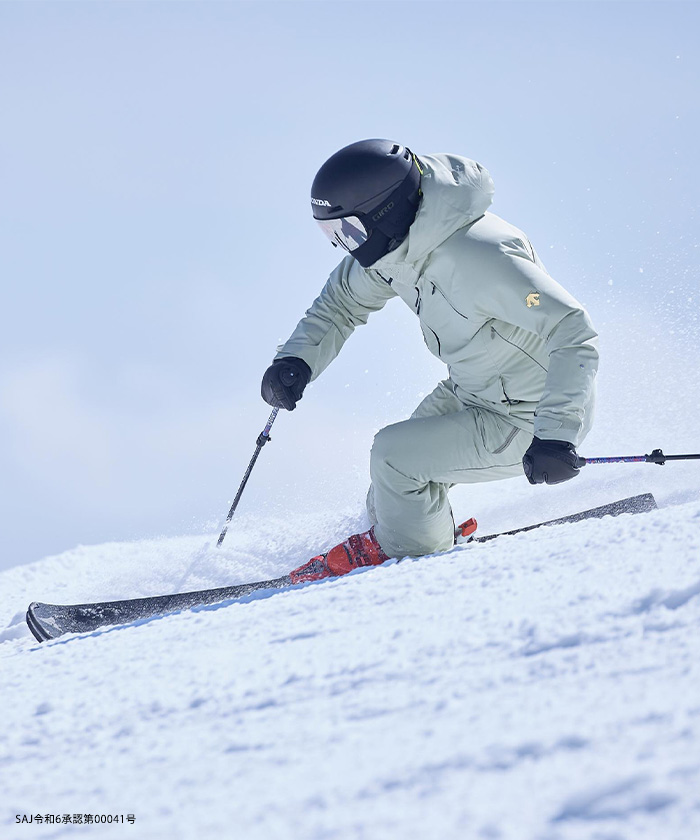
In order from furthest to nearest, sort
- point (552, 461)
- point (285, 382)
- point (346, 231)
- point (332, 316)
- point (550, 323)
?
point (332, 316)
point (285, 382)
point (346, 231)
point (550, 323)
point (552, 461)

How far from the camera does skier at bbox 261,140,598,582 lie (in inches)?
121

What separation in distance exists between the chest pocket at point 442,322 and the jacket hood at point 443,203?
0.58 ft

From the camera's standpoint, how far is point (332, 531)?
5859 millimetres

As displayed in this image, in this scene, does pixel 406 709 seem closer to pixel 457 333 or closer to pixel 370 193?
pixel 457 333

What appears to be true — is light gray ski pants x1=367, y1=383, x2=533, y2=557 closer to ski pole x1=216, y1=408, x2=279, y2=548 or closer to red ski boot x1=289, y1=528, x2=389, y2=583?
red ski boot x1=289, y1=528, x2=389, y2=583

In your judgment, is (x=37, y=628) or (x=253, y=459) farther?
(x=253, y=459)

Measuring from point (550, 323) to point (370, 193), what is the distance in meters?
0.97

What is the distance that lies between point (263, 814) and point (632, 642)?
2.61 ft

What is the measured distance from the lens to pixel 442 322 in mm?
3514

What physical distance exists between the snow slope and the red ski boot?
4.05 ft

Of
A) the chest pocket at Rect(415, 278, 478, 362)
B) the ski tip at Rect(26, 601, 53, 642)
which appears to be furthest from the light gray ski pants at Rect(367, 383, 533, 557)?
the ski tip at Rect(26, 601, 53, 642)

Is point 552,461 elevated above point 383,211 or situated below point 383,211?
below

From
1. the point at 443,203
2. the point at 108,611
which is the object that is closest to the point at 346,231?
the point at 443,203

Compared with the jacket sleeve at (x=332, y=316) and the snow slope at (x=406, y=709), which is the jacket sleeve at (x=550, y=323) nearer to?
the snow slope at (x=406, y=709)
